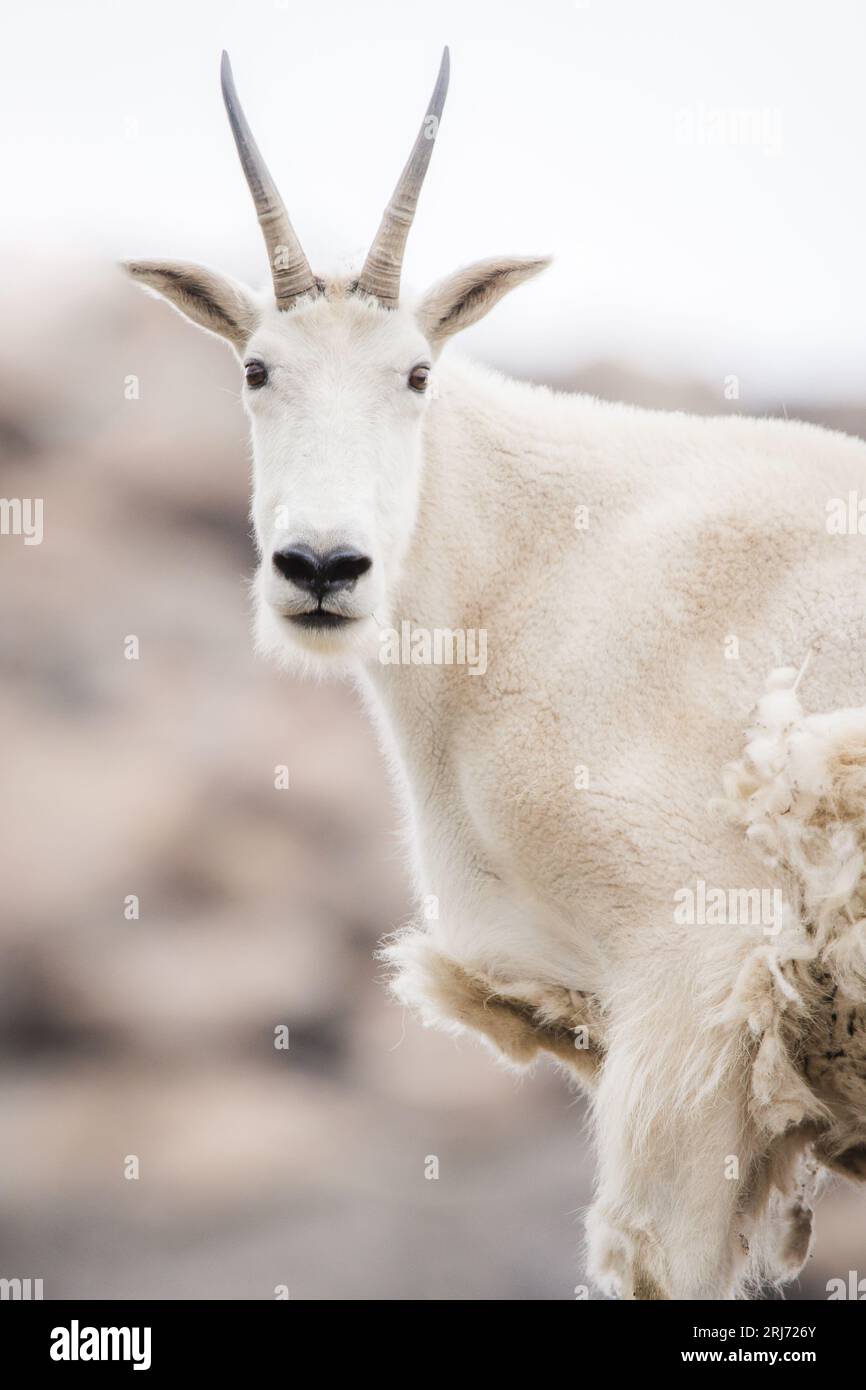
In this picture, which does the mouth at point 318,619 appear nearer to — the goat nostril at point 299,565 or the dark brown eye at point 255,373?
the goat nostril at point 299,565

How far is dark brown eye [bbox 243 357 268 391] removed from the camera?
10.0 feet

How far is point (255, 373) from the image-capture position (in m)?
3.07

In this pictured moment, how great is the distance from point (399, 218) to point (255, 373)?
0.52 m

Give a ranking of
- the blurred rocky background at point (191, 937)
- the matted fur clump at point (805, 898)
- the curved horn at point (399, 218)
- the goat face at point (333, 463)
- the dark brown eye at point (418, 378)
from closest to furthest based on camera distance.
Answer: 1. the matted fur clump at point (805, 898)
2. the goat face at point (333, 463)
3. the curved horn at point (399, 218)
4. the dark brown eye at point (418, 378)
5. the blurred rocky background at point (191, 937)

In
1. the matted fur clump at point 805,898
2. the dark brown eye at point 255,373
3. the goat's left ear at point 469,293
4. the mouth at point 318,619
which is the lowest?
the matted fur clump at point 805,898

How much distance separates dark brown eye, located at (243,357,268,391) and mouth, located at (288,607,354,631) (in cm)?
63

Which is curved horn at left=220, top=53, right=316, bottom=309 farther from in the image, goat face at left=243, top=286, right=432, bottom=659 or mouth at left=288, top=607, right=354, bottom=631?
mouth at left=288, top=607, right=354, bottom=631

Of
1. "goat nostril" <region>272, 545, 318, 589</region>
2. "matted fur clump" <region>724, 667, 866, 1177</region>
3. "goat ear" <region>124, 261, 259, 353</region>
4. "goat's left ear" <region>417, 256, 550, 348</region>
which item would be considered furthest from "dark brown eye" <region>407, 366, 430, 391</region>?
"matted fur clump" <region>724, 667, 866, 1177</region>

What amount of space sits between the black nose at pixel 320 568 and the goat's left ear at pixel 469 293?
758 mm

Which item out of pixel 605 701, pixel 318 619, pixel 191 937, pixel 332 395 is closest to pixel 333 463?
pixel 332 395

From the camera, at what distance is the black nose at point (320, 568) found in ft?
9.03

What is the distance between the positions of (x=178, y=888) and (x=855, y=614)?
6448 mm

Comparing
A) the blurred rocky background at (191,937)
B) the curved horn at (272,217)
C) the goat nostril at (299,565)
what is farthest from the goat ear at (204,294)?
the blurred rocky background at (191,937)
